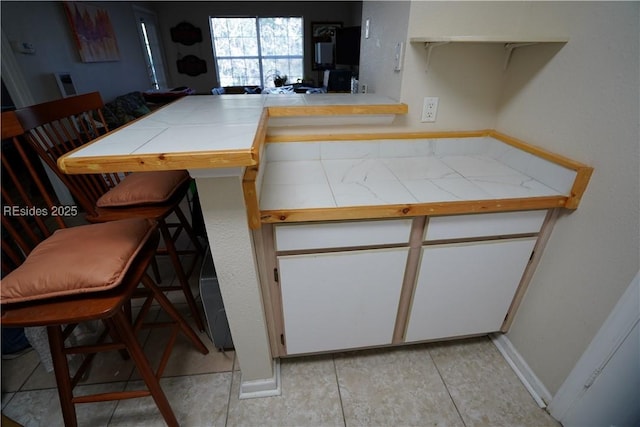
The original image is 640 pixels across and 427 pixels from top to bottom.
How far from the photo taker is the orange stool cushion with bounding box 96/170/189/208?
118cm

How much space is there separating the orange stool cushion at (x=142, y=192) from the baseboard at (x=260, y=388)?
0.86 meters

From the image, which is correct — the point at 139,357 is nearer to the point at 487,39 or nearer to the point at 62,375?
the point at 62,375

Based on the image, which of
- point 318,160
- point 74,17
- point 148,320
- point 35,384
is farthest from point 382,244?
point 74,17

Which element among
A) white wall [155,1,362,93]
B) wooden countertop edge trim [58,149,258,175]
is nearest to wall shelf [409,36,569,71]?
wooden countertop edge trim [58,149,258,175]

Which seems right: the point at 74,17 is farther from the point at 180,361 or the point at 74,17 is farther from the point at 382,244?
the point at 382,244

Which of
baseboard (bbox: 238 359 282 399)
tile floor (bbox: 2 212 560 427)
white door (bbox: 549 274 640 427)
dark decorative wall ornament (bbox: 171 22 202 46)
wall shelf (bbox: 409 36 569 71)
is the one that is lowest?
tile floor (bbox: 2 212 560 427)

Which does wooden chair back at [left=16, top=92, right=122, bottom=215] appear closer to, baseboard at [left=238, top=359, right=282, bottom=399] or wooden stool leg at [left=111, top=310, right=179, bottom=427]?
wooden stool leg at [left=111, top=310, right=179, bottom=427]

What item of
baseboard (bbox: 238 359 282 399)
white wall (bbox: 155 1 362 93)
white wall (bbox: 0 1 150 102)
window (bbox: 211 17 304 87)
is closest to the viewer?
baseboard (bbox: 238 359 282 399)

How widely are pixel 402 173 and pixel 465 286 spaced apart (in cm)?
54

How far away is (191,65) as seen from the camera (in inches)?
251

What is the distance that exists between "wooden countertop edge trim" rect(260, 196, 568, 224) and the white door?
336 millimetres

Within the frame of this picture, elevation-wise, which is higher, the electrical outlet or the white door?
the electrical outlet

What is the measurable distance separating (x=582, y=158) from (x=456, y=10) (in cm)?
72

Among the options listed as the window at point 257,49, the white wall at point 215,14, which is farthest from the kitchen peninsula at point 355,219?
the window at point 257,49
